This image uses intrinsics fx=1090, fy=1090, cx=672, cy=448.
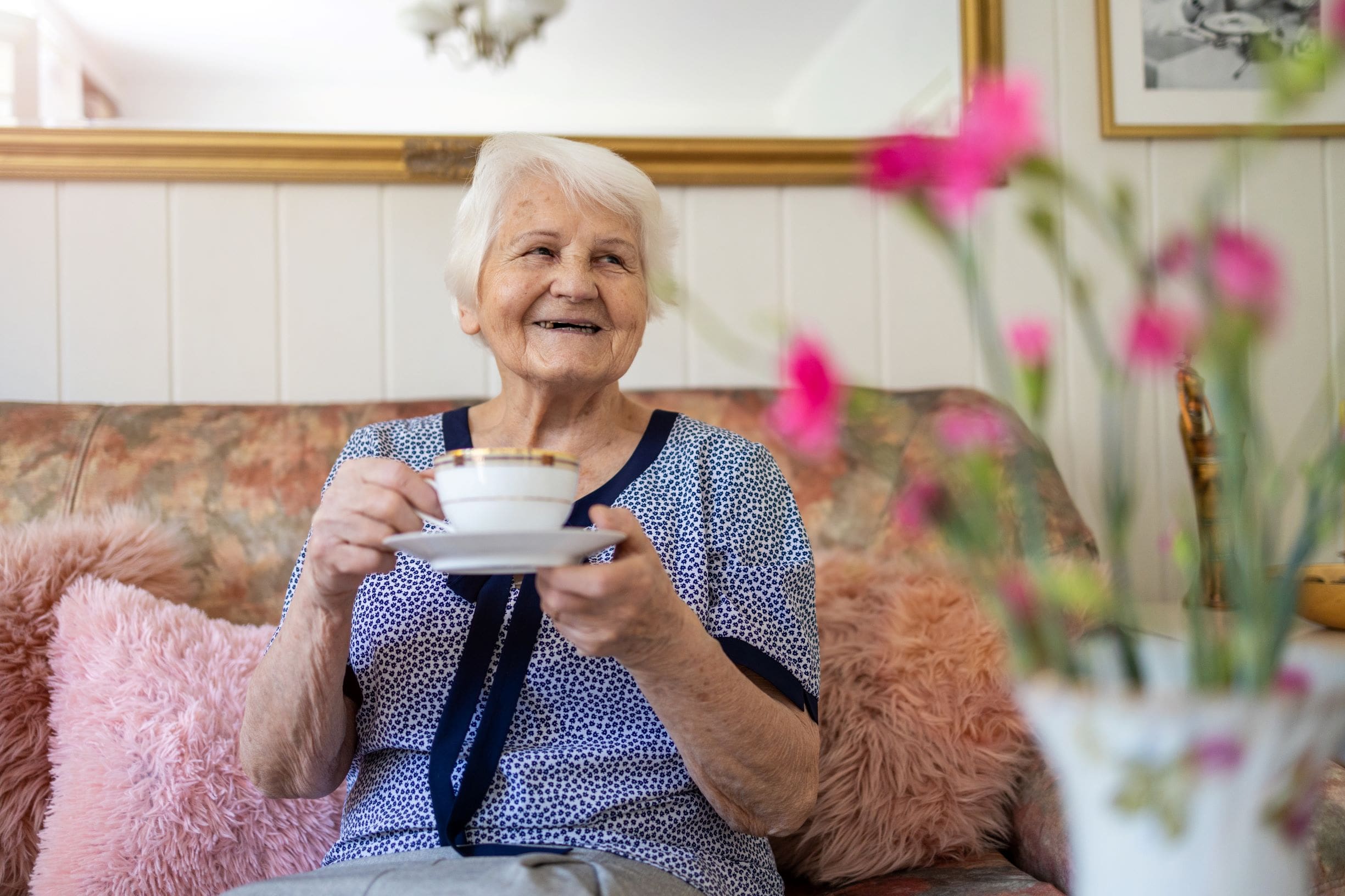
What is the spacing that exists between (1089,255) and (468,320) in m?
1.39

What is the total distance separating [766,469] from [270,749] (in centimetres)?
65

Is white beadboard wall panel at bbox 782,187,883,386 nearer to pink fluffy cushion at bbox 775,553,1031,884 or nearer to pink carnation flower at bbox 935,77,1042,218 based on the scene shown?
pink fluffy cushion at bbox 775,553,1031,884

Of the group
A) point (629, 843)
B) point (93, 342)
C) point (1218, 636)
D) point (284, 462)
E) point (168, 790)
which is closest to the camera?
point (1218, 636)

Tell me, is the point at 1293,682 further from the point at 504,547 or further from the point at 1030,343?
the point at 504,547

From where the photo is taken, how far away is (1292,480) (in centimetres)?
41

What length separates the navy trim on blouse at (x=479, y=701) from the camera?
1129mm

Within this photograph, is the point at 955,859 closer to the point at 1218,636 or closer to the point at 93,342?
the point at 1218,636

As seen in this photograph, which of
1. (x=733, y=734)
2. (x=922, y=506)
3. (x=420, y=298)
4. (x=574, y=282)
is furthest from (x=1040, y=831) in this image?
(x=420, y=298)

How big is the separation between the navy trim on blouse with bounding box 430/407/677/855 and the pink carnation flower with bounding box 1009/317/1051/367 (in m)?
0.89

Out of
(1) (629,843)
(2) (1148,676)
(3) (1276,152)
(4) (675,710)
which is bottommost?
Result: (1) (629,843)

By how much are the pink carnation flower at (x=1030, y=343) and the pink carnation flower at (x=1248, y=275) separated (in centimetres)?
5

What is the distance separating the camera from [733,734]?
103 centimetres

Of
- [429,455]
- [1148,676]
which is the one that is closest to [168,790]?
[429,455]

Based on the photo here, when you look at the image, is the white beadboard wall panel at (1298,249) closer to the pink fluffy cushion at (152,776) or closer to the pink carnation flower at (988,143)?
the pink fluffy cushion at (152,776)
